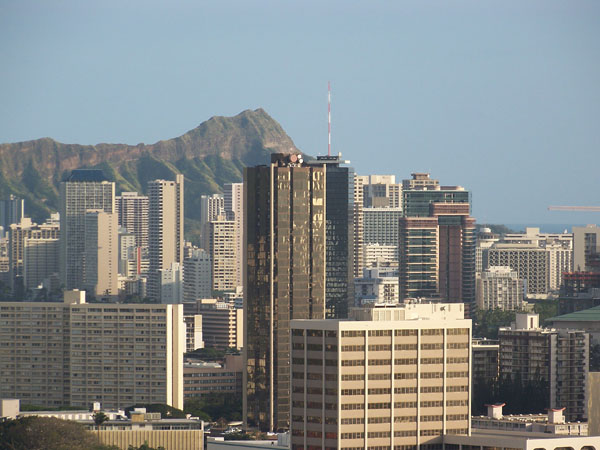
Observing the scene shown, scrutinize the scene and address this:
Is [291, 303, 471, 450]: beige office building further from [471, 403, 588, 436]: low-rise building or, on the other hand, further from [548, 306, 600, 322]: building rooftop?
[548, 306, 600, 322]: building rooftop

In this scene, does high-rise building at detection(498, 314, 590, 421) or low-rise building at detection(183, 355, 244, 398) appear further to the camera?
low-rise building at detection(183, 355, 244, 398)

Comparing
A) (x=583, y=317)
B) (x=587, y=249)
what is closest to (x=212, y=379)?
(x=583, y=317)

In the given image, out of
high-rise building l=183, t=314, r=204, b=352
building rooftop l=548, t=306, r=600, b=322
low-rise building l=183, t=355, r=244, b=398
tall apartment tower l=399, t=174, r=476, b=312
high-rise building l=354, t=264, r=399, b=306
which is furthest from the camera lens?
high-rise building l=354, t=264, r=399, b=306

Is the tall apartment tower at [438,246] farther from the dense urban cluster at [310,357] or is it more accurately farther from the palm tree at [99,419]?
the palm tree at [99,419]

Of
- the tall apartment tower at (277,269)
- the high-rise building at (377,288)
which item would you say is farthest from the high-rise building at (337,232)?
the high-rise building at (377,288)

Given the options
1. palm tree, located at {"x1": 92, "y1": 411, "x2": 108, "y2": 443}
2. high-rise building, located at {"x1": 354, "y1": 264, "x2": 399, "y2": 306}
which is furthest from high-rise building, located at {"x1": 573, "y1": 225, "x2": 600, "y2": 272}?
palm tree, located at {"x1": 92, "y1": 411, "x2": 108, "y2": 443}
